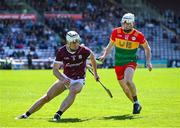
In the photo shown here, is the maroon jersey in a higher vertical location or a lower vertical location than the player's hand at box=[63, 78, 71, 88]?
higher

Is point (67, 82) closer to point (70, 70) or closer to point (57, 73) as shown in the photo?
point (57, 73)

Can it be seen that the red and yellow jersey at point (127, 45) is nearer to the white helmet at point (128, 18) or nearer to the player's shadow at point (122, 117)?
the white helmet at point (128, 18)

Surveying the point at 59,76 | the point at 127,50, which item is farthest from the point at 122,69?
the point at 59,76

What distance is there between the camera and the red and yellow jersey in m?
16.2

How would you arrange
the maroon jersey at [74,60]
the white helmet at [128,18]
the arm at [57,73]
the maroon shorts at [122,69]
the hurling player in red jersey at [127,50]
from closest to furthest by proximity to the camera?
the arm at [57,73], the maroon jersey at [74,60], the white helmet at [128,18], the hurling player in red jersey at [127,50], the maroon shorts at [122,69]

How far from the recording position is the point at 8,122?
1369 cm

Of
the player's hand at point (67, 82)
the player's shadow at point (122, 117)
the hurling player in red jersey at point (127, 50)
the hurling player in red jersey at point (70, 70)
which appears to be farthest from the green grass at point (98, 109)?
the hurling player in red jersey at point (127, 50)

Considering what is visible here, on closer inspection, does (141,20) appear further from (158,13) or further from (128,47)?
(128,47)

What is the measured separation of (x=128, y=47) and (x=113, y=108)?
192 centimetres

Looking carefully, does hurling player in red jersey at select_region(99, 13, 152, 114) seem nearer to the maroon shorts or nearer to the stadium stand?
the maroon shorts

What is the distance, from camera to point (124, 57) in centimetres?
1625

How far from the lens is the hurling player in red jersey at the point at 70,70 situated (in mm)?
13969

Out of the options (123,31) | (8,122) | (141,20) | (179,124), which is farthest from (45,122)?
(141,20)

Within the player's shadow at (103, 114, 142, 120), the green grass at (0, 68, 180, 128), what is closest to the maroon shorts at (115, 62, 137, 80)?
the green grass at (0, 68, 180, 128)
